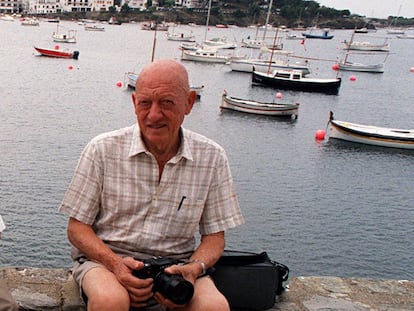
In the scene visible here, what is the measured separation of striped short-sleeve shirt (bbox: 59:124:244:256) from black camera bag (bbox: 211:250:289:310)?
36cm

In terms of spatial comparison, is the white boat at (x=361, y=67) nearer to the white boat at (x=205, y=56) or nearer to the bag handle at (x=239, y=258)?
the white boat at (x=205, y=56)

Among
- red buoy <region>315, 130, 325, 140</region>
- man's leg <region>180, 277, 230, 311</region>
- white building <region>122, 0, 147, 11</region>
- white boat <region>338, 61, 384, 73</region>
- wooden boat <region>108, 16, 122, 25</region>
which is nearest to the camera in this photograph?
man's leg <region>180, 277, 230, 311</region>

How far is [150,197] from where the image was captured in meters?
2.25

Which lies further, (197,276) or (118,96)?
(118,96)

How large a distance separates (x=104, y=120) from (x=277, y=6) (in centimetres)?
11388

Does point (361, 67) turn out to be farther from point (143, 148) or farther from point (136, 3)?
point (136, 3)

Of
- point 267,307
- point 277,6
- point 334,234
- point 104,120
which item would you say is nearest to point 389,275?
point 334,234

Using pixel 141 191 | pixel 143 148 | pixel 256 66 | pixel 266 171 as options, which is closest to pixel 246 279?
pixel 141 191

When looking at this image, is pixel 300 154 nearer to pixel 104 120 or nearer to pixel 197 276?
pixel 104 120

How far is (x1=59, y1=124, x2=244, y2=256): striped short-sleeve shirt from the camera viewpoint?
2238 mm

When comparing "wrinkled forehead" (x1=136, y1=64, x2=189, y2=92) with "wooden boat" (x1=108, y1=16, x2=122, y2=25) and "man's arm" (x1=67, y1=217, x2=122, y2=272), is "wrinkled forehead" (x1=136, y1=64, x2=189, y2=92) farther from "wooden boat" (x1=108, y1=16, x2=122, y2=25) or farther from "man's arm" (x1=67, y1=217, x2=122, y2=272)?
"wooden boat" (x1=108, y1=16, x2=122, y2=25)

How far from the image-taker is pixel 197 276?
223 cm

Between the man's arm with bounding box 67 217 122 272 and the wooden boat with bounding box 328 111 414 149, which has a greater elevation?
the man's arm with bounding box 67 217 122 272

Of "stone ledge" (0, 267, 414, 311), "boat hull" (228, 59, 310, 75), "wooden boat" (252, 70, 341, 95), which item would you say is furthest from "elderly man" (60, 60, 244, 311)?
"boat hull" (228, 59, 310, 75)
